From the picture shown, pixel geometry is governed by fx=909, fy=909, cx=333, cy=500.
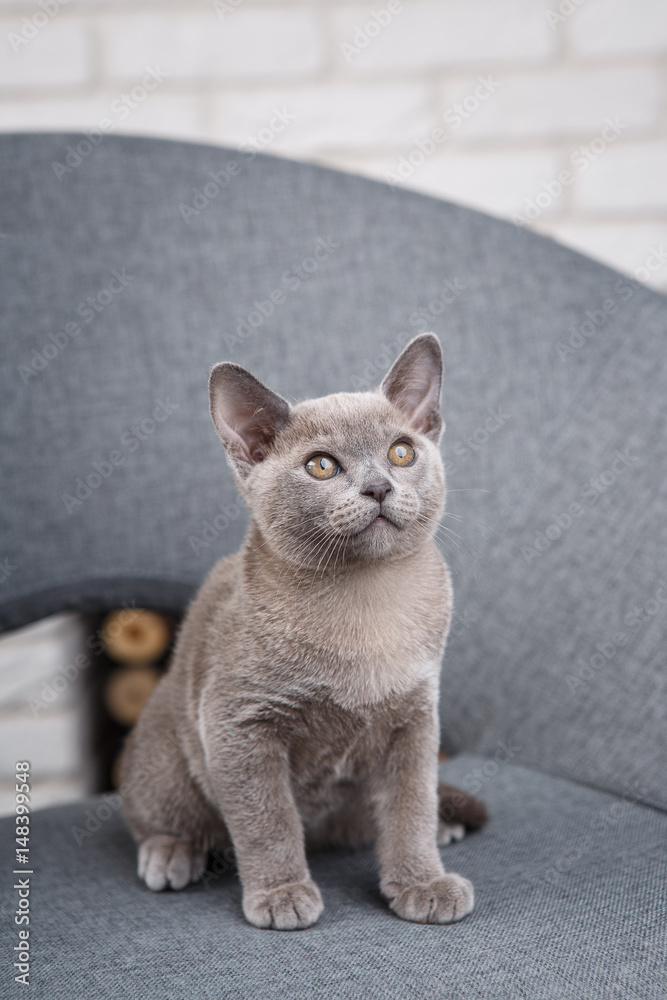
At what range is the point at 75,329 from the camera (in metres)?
1.40

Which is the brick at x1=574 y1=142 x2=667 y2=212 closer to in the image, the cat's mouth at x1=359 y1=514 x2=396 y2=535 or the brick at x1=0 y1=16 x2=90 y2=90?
the brick at x1=0 y1=16 x2=90 y2=90

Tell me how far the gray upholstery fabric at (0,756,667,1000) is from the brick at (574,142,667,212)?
1.25 meters

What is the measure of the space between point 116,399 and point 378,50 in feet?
3.14

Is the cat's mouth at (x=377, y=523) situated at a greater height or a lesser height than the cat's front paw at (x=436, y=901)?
greater

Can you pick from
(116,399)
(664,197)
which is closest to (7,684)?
(116,399)

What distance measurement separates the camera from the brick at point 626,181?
186 centimetres

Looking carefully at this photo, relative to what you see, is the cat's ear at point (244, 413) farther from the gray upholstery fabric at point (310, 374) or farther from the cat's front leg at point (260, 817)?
the gray upholstery fabric at point (310, 374)

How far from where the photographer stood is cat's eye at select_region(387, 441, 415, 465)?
0.90m

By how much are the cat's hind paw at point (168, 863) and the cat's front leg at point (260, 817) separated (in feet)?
0.37

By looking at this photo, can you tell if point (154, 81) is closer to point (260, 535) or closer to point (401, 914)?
point (260, 535)

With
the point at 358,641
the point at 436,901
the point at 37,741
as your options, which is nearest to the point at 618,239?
the point at 358,641

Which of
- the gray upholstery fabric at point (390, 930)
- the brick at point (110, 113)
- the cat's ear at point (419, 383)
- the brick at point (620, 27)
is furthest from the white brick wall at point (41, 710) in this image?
the brick at point (620, 27)

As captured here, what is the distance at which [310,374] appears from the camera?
1.38m

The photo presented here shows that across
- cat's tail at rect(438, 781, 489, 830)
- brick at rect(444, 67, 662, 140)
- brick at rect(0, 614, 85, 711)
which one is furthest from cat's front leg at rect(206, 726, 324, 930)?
brick at rect(444, 67, 662, 140)
